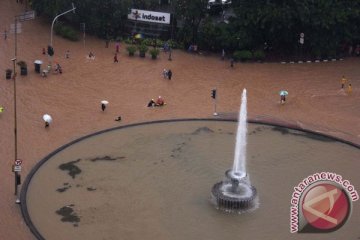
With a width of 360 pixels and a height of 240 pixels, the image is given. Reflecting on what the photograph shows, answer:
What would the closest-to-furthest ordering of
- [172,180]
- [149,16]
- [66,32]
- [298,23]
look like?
[172,180]
[298,23]
[66,32]
[149,16]

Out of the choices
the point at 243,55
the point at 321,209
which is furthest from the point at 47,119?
the point at 321,209

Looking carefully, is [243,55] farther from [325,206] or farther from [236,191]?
[325,206]

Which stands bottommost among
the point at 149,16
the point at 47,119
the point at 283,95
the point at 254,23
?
the point at 47,119

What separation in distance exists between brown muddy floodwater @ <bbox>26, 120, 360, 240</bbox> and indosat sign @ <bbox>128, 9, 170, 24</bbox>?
2203cm

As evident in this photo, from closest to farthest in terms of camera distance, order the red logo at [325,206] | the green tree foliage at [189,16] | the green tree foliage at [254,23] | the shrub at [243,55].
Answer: the red logo at [325,206]
the green tree foliage at [254,23]
the shrub at [243,55]
the green tree foliage at [189,16]

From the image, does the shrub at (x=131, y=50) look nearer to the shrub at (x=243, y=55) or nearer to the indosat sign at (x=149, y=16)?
the indosat sign at (x=149, y=16)

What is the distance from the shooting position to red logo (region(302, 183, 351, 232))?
2664 centimetres

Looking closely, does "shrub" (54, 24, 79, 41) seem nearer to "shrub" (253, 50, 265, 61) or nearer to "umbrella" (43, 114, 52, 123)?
"shrub" (253, 50, 265, 61)

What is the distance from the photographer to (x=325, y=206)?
26516mm

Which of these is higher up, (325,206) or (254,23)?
(254,23)

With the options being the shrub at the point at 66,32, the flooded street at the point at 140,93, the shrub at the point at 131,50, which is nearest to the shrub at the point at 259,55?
the flooded street at the point at 140,93

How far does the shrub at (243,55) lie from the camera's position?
6044 cm

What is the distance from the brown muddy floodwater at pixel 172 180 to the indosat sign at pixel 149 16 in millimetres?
22031

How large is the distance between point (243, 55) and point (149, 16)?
38.3ft
